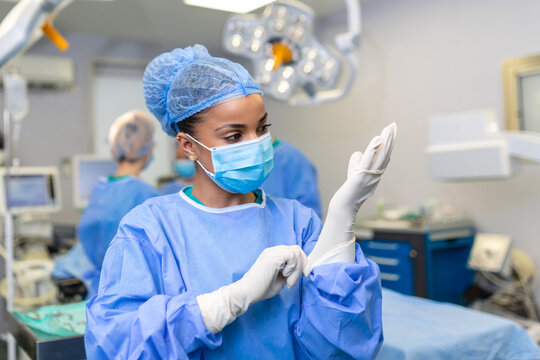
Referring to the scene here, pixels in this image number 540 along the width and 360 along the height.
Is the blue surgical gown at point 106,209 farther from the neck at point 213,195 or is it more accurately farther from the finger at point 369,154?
the finger at point 369,154

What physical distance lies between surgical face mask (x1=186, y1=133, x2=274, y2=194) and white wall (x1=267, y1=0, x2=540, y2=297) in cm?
172

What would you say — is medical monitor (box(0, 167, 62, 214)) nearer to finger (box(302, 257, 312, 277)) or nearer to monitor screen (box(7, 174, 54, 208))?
monitor screen (box(7, 174, 54, 208))

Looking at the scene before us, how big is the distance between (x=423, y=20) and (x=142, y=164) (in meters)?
2.58

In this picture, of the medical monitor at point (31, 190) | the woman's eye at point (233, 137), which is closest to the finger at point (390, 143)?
the woman's eye at point (233, 137)

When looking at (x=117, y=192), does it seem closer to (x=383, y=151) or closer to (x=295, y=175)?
(x=295, y=175)

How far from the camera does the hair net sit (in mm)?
2246

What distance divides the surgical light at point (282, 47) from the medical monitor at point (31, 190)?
184 centimetres

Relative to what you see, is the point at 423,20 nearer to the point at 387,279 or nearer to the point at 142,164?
the point at 387,279

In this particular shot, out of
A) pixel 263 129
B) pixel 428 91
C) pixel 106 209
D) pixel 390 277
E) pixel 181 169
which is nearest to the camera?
pixel 263 129

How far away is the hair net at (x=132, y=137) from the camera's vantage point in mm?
2246

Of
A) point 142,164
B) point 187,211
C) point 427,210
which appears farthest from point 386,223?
point 187,211

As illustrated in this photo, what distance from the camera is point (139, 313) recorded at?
941 millimetres

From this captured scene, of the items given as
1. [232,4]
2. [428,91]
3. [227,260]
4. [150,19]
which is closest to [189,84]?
[227,260]

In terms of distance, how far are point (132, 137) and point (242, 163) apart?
4.20 feet
